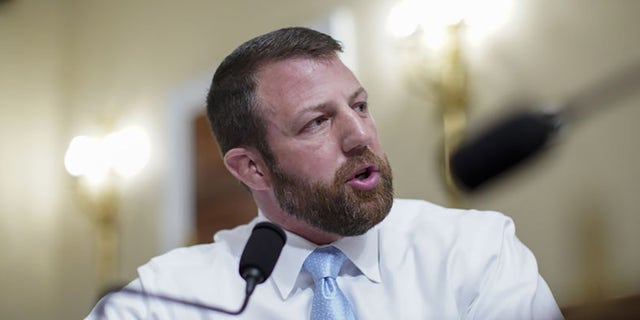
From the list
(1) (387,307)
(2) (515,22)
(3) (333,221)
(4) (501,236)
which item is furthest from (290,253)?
(2) (515,22)

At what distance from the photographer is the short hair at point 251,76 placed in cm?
174

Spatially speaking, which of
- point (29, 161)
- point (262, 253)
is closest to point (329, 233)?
point (262, 253)

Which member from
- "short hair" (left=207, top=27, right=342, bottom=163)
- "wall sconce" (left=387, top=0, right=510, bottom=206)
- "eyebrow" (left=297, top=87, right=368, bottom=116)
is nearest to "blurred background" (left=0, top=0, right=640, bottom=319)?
"wall sconce" (left=387, top=0, right=510, bottom=206)

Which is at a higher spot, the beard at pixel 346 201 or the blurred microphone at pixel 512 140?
the blurred microphone at pixel 512 140

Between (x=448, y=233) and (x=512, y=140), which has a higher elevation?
(x=512, y=140)

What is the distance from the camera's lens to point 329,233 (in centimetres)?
166

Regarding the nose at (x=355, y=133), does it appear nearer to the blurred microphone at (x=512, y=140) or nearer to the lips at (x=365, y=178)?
the lips at (x=365, y=178)

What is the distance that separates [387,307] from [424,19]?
163cm

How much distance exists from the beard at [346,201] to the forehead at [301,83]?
6.2 inches

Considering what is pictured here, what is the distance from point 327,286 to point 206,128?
2.49 metres

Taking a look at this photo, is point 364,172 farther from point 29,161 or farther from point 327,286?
point 29,161

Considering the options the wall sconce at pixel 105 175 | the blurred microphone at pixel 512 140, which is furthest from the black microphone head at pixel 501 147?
the wall sconce at pixel 105 175

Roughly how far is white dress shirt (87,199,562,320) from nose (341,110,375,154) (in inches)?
→ 8.4

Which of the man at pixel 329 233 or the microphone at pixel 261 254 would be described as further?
the man at pixel 329 233
